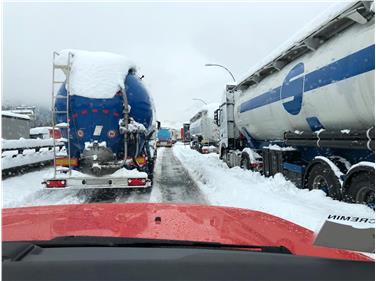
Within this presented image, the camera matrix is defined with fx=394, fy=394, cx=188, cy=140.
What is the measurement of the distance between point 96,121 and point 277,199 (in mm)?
4013

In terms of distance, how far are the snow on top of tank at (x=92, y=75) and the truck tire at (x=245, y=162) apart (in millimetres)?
5765

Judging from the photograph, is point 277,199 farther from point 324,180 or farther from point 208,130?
point 208,130

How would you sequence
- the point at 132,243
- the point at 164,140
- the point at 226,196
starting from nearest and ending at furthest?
1. the point at 132,243
2. the point at 226,196
3. the point at 164,140

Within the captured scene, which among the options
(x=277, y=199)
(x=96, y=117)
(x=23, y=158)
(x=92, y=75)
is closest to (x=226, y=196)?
(x=277, y=199)

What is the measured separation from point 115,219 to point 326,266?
158 cm

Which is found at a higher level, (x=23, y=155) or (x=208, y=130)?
(x=208, y=130)

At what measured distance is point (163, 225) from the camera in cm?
247

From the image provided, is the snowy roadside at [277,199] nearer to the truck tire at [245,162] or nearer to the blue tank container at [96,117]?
the truck tire at [245,162]

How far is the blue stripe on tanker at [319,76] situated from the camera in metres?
5.27

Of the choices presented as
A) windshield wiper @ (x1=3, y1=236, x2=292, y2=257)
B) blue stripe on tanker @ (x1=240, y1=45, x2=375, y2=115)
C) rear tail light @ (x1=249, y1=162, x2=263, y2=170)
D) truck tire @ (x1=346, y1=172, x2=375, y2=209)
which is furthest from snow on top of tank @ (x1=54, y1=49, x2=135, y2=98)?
windshield wiper @ (x1=3, y1=236, x2=292, y2=257)

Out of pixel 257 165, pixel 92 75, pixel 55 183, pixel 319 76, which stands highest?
pixel 92 75

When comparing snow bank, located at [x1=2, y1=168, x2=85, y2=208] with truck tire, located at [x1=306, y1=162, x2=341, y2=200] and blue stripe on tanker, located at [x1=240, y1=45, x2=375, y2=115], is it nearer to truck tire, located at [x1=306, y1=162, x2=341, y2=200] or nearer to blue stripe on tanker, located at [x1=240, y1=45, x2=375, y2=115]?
truck tire, located at [x1=306, y1=162, x2=341, y2=200]

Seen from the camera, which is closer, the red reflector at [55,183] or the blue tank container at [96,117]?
the red reflector at [55,183]

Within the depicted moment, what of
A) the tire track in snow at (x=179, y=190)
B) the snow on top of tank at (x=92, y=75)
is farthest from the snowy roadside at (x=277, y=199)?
the snow on top of tank at (x=92, y=75)
